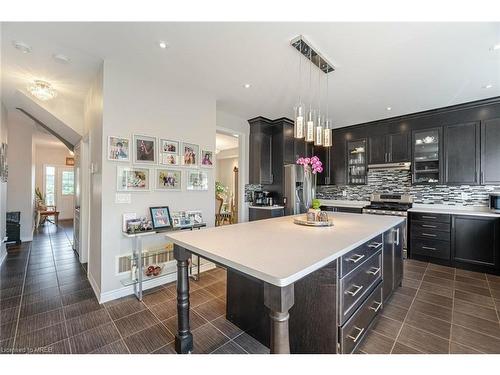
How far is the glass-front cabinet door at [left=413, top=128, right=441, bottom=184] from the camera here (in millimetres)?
3727

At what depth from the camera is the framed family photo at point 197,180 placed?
9.86 ft

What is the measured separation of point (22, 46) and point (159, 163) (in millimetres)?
Answer: 1603

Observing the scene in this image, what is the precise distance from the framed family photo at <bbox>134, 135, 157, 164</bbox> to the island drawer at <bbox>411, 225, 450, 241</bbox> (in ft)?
13.5

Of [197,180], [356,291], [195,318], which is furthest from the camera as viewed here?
[197,180]

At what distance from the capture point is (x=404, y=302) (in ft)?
7.57

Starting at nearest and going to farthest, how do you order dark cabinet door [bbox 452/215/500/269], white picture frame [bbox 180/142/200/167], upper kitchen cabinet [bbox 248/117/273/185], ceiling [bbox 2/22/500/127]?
ceiling [bbox 2/22/500/127] < white picture frame [bbox 180/142/200/167] < dark cabinet door [bbox 452/215/500/269] < upper kitchen cabinet [bbox 248/117/273/185]

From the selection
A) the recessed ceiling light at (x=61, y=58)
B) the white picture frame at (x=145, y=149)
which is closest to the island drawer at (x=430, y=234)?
the white picture frame at (x=145, y=149)

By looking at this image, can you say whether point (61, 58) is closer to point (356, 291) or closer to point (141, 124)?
point (141, 124)

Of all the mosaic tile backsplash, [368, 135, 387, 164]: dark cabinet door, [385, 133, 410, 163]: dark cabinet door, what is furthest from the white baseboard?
[385, 133, 410, 163]: dark cabinet door

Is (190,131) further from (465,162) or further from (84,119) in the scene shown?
(465,162)

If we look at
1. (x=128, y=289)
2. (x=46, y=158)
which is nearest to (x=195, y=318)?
(x=128, y=289)

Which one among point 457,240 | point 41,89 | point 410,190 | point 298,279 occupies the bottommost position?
→ point 457,240

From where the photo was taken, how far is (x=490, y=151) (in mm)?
3271

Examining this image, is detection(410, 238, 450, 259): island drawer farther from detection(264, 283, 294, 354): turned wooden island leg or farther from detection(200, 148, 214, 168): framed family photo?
detection(264, 283, 294, 354): turned wooden island leg
